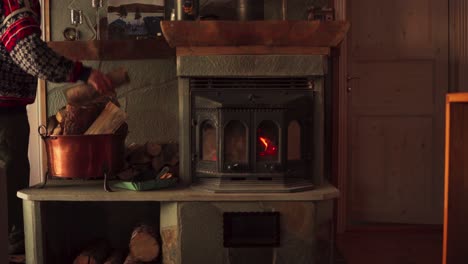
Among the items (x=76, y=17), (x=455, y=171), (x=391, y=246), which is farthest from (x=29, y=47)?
(x=391, y=246)

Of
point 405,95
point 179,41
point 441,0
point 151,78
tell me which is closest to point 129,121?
point 151,78

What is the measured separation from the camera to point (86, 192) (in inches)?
87.4

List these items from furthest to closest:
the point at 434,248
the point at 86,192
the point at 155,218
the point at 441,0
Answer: the point at 441,0 < the point at 434,248 < the point at 155,218 < the point at 86,192

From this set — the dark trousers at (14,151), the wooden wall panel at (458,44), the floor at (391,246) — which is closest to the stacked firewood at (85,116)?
the dark trousers at (14,151)

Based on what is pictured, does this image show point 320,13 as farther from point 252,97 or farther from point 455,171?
point 455,171

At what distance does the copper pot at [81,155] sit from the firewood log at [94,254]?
37 centimetres

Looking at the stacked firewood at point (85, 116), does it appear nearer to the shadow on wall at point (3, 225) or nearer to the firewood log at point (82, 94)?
the firewood log at point (82, 94)

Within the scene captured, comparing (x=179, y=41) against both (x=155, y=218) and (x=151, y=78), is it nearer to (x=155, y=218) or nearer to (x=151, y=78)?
(x=151, y=78)

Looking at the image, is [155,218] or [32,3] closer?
[32,3]

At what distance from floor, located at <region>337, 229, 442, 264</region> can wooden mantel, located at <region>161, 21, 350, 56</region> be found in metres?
1.20

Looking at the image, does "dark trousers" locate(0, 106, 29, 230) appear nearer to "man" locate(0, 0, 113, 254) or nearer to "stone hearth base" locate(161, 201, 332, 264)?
"man" locate(0, 0, 113, 254)

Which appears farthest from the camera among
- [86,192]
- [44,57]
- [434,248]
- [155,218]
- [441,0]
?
[441,0]

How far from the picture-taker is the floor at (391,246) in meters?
2.77

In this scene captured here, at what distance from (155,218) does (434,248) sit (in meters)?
1.66
